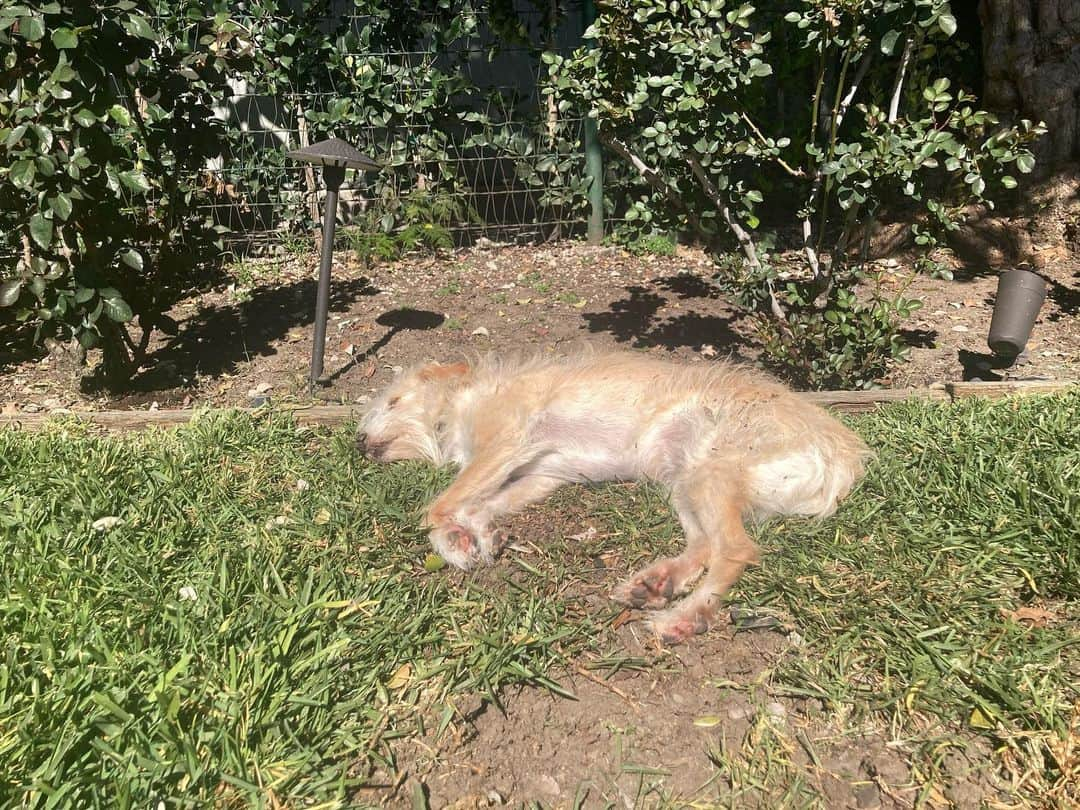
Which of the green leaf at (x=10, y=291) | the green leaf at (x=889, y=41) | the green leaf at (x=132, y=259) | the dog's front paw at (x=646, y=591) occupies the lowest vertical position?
the dog's front paw at (x=646, y=591)

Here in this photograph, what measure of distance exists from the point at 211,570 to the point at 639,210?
3.15 m

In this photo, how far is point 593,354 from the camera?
14.5 ft

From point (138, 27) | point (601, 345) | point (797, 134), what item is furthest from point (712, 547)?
point (138, 27)

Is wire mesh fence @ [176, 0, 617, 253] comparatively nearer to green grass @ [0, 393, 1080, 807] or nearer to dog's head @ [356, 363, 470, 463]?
dog's head @ [356, 363, 470, 463]

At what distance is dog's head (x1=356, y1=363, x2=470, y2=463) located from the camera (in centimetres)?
409

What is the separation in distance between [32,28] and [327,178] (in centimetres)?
164

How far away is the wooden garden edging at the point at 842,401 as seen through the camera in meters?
4.31

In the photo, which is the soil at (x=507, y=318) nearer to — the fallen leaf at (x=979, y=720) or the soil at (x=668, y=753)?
the fallen leaf at (x=979, y=720)

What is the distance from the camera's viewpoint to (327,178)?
4.70 metres

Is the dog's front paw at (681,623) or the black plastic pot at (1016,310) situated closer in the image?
the dog's front paw at (681,623)

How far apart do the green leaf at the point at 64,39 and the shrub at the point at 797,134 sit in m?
2.50

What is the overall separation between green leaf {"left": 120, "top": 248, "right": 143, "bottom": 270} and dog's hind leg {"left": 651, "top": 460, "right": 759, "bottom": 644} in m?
3.46

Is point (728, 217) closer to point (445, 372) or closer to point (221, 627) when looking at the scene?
point (445, 372)

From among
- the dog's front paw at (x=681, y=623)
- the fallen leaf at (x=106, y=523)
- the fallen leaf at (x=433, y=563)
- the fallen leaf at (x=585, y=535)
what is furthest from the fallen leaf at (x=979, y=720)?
the fallen leaf at (x=106, y=523)
